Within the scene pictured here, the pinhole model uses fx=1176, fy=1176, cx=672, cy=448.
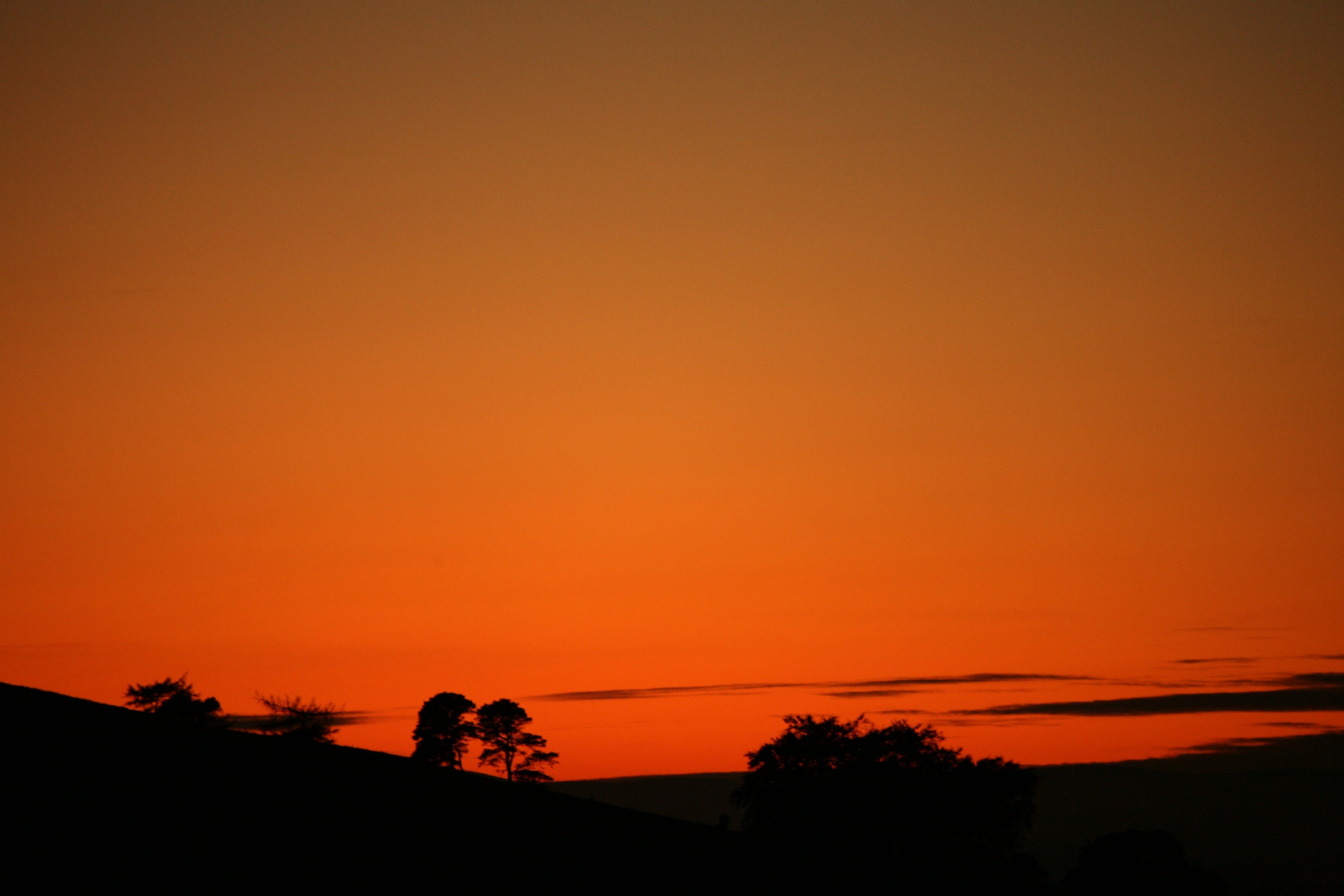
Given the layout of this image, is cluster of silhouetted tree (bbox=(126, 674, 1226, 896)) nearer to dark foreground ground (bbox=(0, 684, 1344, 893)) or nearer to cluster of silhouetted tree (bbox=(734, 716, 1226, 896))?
cluster of silhouetted tree (bbox=(734, 716, 1226, 896))

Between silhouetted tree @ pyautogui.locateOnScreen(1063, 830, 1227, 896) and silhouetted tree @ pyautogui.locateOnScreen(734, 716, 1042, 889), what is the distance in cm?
462

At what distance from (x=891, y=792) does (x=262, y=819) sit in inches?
2517

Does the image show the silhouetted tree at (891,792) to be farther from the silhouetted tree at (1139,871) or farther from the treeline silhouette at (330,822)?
the treeline silhouette at (330,822)

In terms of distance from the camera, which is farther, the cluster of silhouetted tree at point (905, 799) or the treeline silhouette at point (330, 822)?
the cluster of silhouetted tree at point (905, 799)

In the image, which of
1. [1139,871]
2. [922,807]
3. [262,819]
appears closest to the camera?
[262,819]

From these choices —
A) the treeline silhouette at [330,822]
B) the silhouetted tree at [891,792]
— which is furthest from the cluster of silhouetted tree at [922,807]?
the treeline silhouette at [330,822]

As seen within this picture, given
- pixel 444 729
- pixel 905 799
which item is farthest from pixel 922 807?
pixel 444 729

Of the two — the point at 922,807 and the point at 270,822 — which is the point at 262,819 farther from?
the point at 922,807

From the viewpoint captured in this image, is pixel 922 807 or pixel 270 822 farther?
pixel 922 807

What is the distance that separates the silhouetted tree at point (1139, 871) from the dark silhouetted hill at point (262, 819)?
51.2 metres

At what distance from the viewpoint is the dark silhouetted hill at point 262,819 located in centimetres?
1375

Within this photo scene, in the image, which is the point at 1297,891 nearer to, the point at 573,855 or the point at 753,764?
the point at 753,764

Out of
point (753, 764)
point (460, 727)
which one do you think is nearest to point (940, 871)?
point (753, 764)

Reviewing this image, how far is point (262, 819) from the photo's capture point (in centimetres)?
1546
